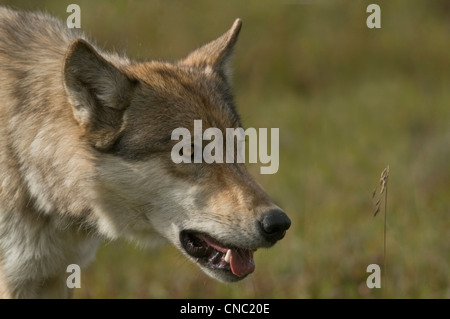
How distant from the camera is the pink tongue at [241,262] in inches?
174

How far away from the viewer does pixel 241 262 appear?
14.7 ft

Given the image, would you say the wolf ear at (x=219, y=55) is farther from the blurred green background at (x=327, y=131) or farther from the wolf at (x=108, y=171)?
the blurred green background at (x=327, y=131)

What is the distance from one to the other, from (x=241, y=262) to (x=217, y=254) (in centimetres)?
15

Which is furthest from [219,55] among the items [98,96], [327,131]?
[327,131]

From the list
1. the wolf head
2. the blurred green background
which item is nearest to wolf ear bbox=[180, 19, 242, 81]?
the blurred green background

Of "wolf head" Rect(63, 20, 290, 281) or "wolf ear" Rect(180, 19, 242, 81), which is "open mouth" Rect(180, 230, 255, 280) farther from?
"wolf ear" Rect(180, 19, 242, 81)

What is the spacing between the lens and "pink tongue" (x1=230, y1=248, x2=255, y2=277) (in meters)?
4.43

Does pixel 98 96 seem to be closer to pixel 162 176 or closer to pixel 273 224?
pixel 162 176

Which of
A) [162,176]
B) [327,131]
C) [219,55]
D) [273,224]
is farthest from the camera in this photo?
[327,131]

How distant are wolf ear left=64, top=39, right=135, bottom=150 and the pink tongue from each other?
966 millimetres

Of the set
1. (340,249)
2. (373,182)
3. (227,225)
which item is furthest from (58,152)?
(373,182)

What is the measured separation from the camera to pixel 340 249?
7082 millimetres

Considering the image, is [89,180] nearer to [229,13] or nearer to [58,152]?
[58,152]
